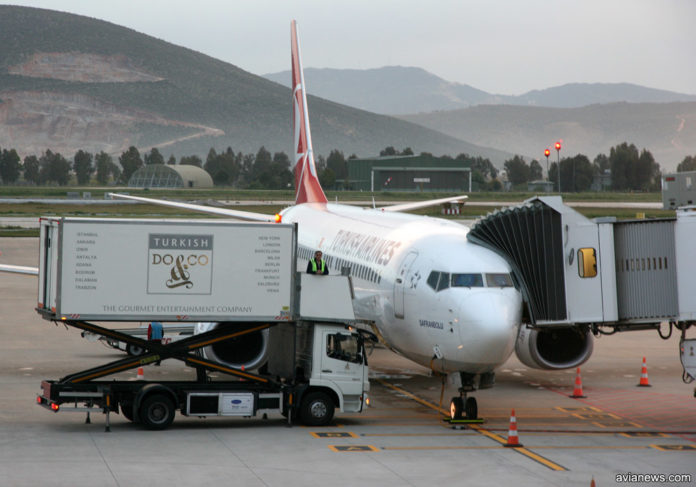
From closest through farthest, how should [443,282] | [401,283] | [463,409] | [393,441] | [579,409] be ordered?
[393,441] < [443,282] < [463,409] < [401,283] < [579,409]

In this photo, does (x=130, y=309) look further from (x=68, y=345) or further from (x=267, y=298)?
(x=68, y=345)

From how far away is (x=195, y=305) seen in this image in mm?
18891

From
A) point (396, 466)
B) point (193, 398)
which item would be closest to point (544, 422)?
point (396, 466)

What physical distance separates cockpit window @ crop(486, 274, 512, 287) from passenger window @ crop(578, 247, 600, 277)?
1.66 metres

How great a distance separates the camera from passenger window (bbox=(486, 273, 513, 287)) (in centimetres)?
1875

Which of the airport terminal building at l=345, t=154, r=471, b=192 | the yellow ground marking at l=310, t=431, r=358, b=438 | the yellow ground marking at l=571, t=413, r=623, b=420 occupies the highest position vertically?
the airport terminal building at l=345, t=154, r=471, b=192

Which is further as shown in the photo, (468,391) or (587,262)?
(587,262)

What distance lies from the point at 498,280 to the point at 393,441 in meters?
3.79

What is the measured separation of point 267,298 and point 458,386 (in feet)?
14.1

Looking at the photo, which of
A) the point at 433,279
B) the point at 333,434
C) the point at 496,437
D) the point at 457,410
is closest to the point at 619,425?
the point at 496,437

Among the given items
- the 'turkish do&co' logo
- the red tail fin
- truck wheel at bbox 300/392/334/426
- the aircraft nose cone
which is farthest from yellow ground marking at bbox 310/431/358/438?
the red tail fin

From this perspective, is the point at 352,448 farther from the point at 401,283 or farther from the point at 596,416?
the point at 596,416

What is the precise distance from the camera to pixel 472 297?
18.4 metres

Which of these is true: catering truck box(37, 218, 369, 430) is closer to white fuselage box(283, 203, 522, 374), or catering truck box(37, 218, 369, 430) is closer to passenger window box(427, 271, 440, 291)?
white fuselage box(283, 203, 522, 374)
